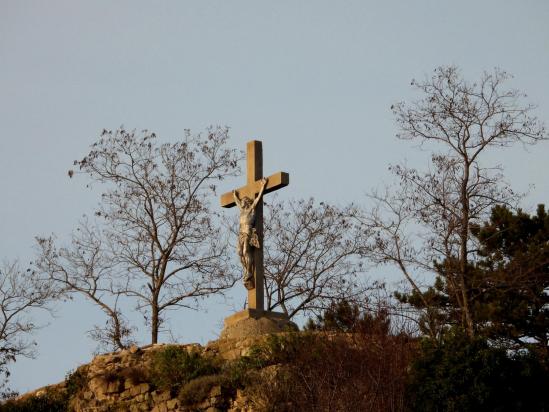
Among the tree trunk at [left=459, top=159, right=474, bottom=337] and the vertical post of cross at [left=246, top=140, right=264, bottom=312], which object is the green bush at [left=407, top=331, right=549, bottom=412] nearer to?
the tree trunk at [left=459, top=159, right=474, bottom=337]

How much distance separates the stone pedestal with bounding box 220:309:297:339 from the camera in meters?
21.1

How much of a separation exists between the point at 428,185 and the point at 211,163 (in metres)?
6.43

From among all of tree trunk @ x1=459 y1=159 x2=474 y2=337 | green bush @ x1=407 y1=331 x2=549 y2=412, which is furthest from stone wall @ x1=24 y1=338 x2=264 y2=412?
tree trunk @ x1=459 y1=159 x2=474 y2=337

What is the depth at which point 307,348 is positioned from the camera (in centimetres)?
1922

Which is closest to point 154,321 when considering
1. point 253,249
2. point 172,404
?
point 253,249

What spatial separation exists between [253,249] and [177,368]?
11.1 feet

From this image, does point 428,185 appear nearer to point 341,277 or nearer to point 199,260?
point 341,277

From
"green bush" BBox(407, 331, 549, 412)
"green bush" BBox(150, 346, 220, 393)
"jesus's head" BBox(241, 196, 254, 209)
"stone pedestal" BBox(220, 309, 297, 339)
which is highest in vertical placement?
"jesus's head" BBox(241, 196, 254, 209)

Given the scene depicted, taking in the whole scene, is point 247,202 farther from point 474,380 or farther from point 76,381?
point 474,380

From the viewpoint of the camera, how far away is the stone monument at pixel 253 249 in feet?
69.9

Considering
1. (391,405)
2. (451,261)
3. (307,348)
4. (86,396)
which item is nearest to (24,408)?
(86,396)

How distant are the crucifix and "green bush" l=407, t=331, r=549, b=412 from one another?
16.5 ft

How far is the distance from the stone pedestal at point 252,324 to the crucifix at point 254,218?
261 millimetres

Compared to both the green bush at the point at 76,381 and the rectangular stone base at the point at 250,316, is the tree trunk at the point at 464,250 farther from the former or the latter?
Result: the green bush at the point at 76,381
